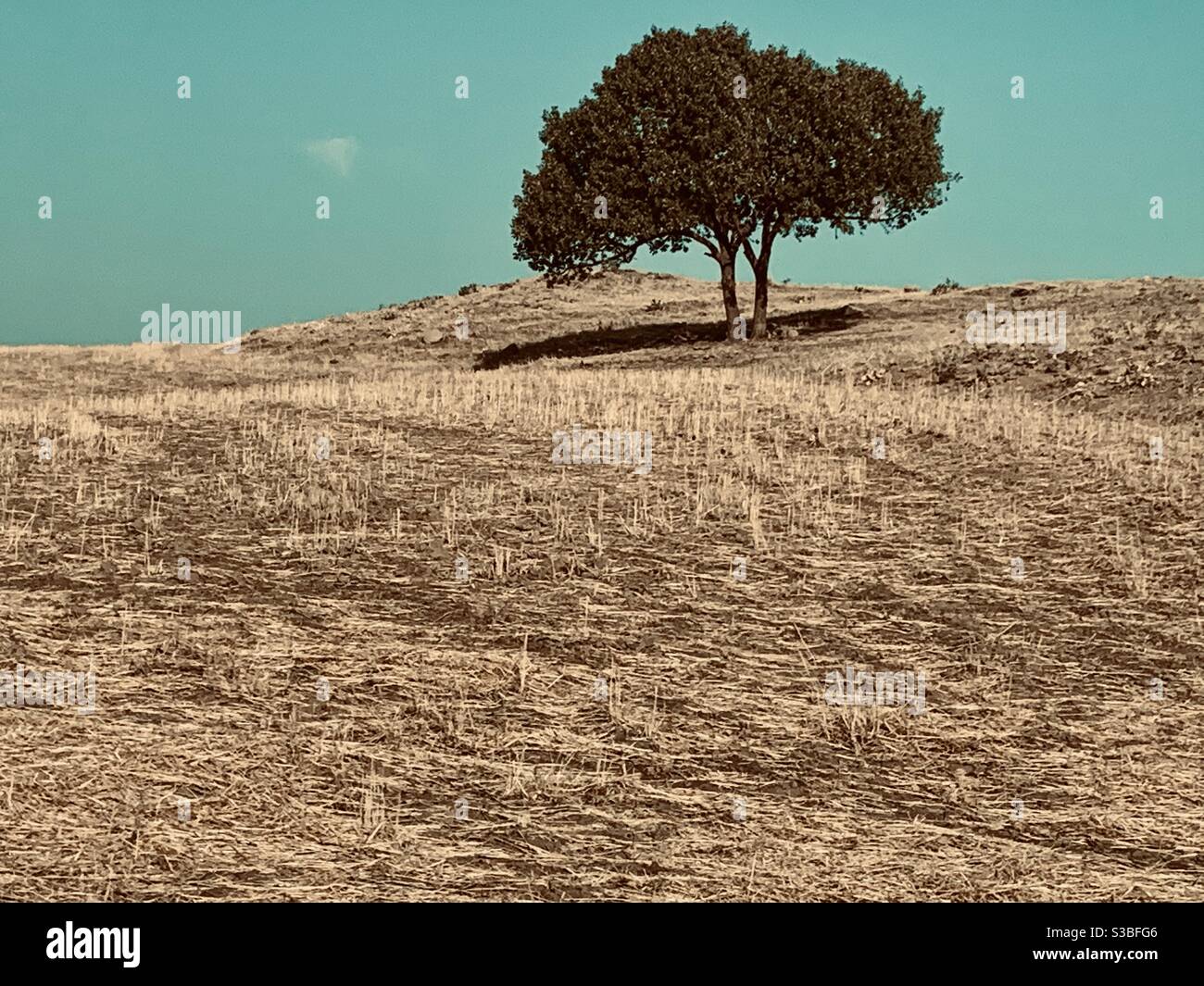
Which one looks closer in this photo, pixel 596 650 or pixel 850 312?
pixel 596 650

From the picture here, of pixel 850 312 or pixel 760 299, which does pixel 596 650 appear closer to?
pixel 760 299

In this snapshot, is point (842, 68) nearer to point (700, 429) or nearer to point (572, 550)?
point (700, 429)

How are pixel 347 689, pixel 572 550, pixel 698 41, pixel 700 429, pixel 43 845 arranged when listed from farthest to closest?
1. pixel 698 41
2. pixel 700 429
3. pixel 572 550
4. pixel 347 689
5. pixel 43 845

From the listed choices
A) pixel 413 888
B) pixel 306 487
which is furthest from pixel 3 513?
pixel 413 888

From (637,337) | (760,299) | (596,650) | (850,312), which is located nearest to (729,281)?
(760,299)

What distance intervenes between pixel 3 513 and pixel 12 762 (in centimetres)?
757

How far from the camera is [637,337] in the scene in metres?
52.0

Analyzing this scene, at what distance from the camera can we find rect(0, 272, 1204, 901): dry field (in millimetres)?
8484

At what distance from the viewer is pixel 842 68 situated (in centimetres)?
5012

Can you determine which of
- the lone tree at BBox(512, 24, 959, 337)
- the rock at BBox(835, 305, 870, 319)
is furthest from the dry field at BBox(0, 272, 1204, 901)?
the rock at BBox(835, 305, 870, 319)

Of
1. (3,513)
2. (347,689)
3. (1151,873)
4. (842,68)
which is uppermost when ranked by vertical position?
(842,68)

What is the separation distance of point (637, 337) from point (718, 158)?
8.12 meters

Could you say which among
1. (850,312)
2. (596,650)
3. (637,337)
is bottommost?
(596,650)

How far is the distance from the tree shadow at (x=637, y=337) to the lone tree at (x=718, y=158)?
2.74 metres
